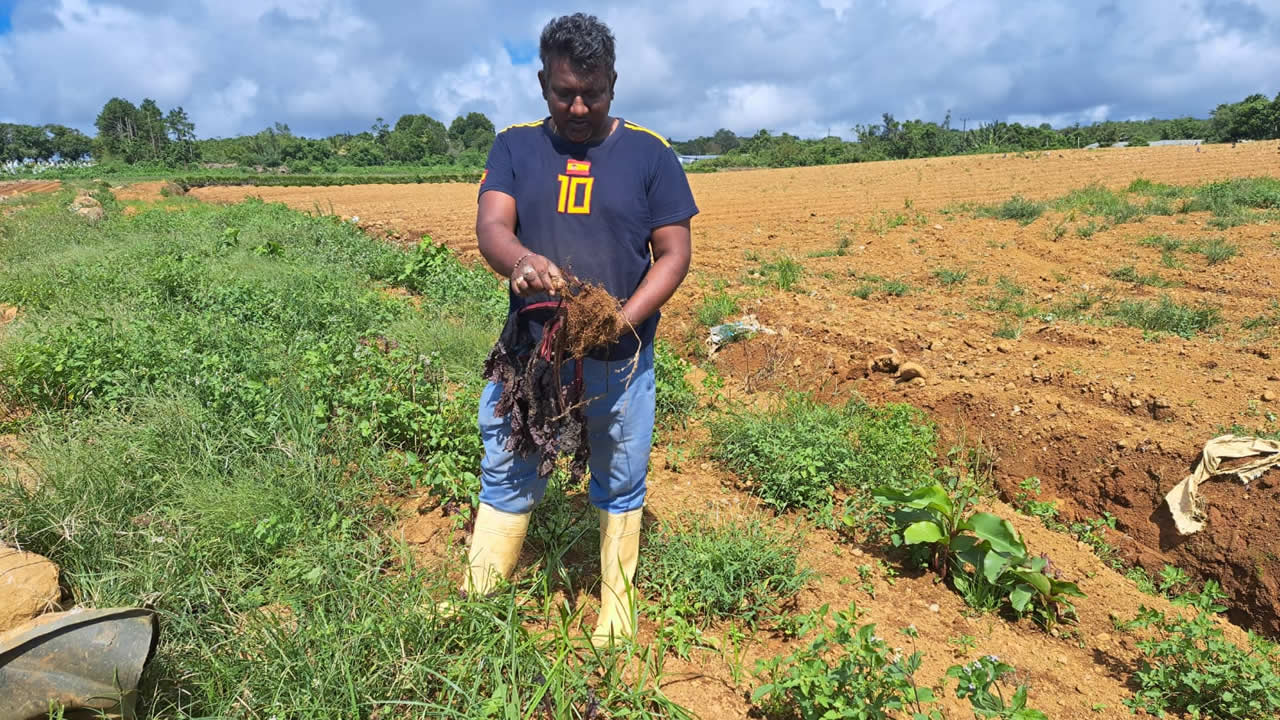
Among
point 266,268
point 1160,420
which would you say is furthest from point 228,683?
point 266,268

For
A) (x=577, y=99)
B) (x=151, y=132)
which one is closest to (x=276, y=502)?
(x=577, y=99)

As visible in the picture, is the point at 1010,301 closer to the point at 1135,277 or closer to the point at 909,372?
the point at 1135,277

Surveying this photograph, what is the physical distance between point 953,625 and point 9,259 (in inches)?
441

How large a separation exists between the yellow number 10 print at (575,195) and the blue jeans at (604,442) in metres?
0.45

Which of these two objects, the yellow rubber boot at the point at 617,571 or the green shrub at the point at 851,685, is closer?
the green shrub at the point at 851,685

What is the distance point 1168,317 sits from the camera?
5535mm

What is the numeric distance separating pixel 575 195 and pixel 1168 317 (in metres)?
5.81

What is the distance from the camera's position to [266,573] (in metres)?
2.53

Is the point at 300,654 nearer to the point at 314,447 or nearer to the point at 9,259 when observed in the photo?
the point at 314,447

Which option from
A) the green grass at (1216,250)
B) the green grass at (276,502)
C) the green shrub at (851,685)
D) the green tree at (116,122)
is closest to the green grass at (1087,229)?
the green grass at (1216,250)

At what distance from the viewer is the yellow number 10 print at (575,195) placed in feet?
6.32

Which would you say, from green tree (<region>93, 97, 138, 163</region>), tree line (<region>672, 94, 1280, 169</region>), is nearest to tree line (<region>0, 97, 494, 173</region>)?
green tree (<region>93, 97, 138, 163</region>)

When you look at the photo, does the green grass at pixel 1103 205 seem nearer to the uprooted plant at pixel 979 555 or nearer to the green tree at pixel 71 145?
the uprooted plant at pixel 979 555

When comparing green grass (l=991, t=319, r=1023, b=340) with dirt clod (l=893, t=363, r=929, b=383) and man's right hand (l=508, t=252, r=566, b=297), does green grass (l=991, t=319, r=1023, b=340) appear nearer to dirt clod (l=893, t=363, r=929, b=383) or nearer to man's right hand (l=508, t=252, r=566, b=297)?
dirt clod (l=893, t=363, r=929, b=383)
